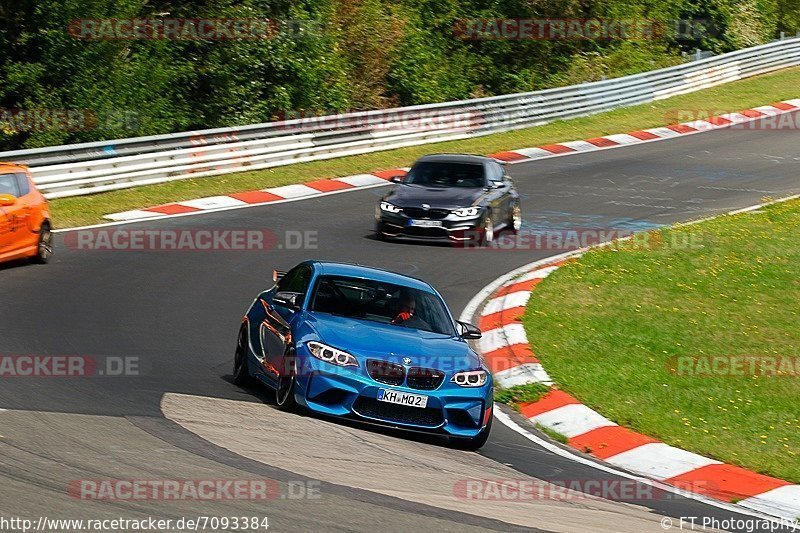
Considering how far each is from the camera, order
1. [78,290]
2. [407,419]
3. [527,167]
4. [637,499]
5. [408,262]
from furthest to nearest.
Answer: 1. [527,167]
2. [408,262]
3. [78,290]
4. [407,419]
5. [637,499]

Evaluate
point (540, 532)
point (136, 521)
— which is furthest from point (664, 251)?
point (136, 521)

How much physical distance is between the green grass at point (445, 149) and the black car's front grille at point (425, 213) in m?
5.08

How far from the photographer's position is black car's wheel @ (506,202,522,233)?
862 inches

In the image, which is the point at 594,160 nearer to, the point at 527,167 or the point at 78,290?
the point at 527,167

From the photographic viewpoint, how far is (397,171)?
89.4 feet

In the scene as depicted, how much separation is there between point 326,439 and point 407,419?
3.16ft

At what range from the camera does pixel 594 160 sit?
2969cm

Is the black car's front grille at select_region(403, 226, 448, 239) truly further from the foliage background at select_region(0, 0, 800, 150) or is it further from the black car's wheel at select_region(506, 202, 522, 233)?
the foliage background at select_region(0, 0, 800, 150)
